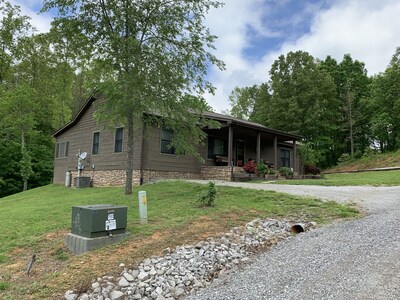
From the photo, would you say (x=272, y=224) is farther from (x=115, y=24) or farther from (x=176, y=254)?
A: (x=115, y=24)

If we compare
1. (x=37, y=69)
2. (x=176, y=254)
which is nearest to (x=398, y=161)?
(x=176, y=254)

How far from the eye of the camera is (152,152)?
47.9 ft

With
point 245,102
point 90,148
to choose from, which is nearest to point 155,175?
point 90,148

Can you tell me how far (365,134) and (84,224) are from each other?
108 ft

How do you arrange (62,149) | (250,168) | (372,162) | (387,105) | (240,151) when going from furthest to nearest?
(387,105), (372,162), (62,149), (240,151), (250,168)

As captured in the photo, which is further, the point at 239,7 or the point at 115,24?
the point at 239,7

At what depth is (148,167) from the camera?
47.4 ft

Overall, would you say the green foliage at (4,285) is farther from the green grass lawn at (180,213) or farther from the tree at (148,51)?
the tree at (148,51)

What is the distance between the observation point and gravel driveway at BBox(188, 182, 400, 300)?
3.48 meters

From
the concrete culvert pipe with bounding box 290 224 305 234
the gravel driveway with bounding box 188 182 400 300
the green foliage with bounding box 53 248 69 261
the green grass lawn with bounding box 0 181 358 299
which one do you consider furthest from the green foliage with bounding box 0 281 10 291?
the concrete culvert pipe with bounding box 290 224 305 234

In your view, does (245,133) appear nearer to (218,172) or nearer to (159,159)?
(218,172)

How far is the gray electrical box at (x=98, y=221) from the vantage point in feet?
16.3

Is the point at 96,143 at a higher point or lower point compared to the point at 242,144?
lower

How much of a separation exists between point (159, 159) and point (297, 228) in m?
9.69
